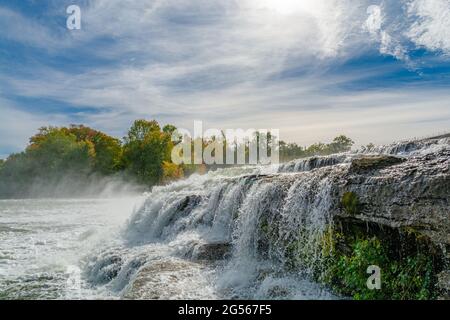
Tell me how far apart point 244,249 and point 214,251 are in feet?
2.67

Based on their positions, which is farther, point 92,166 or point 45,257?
→ point 92,166

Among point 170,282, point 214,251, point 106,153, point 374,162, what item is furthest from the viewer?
point 106,153

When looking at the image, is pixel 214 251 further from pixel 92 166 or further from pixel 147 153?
pixel 92 166

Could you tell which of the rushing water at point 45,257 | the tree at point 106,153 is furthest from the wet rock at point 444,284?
the tree at point 106,153

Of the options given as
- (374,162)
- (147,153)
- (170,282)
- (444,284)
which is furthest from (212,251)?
(147,153)

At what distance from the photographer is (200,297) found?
6.66m

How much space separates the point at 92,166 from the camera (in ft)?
211

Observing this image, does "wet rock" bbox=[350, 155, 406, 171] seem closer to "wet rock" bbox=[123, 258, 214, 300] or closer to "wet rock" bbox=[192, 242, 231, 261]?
"wet rock" bbox=[123, 258, 214, 300]

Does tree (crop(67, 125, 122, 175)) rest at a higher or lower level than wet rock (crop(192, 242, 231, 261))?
higher

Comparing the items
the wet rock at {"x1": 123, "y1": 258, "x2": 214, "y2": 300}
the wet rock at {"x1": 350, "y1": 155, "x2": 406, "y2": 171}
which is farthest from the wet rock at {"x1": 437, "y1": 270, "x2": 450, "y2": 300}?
the wet rock at {"x1": 123, "y1": 258, "x2": 214, "y2": 300}

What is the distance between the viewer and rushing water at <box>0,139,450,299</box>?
708 cm

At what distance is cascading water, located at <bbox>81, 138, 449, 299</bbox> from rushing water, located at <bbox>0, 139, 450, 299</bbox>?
21 mm
